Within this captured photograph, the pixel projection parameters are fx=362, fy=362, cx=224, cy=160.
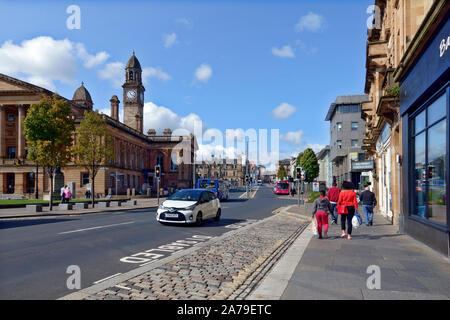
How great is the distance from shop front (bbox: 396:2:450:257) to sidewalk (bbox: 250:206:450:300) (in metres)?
0.90

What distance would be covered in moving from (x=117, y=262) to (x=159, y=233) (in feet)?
16.3

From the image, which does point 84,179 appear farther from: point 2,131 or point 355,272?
point 355,272

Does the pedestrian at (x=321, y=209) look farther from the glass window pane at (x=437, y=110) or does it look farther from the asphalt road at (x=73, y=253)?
the glass window pane at (x=437, y=110)

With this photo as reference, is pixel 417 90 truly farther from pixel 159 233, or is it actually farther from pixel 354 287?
pixel 159 233

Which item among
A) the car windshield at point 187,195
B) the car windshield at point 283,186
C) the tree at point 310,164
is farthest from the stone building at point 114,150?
the tree at point 310,164

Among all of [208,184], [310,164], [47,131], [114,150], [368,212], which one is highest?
[114,150]

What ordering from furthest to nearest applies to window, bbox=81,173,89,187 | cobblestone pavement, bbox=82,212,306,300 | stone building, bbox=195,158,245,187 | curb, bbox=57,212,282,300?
1. stone building, bbox=195,158,245,187
2. window, bbox=81,173,89,187
3. cobblestone pavement, bbox=82,212,306,300
4. curb, bbox=57,212,282,300

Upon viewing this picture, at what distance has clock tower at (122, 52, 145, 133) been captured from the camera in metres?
89.1

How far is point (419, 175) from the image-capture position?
38.4 feet

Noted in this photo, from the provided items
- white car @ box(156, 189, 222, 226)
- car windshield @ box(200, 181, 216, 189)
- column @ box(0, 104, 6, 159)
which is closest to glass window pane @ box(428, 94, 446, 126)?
white car @ box(156, 189, 222, 226)

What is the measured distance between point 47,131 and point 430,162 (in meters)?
23.3

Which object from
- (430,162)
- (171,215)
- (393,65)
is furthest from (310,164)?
(430,162)

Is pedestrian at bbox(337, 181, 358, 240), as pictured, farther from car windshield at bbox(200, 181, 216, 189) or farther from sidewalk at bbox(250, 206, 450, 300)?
car windshield at bbox(200, 181, 216, 189)

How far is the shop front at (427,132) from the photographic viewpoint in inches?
344
